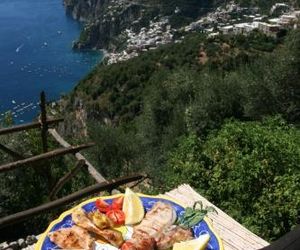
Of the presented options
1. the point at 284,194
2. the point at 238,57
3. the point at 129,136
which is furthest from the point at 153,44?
the point at 284,194

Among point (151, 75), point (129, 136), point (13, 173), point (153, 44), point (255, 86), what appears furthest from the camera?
point (153, 44)

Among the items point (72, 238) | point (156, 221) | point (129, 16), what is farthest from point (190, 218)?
point (129, 16)

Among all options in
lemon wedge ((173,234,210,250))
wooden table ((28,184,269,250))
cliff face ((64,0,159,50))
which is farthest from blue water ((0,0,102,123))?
lemon wedge ((173,234,210,250))

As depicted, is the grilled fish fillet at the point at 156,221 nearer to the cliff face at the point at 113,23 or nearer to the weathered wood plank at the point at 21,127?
the weathered wood plank at the point at 21,127

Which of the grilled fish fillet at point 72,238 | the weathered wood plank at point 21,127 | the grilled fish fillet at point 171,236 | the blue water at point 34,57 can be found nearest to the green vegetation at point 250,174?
the weathered wood plank at point 21,127

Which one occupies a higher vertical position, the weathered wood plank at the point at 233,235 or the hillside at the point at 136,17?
the weathered wood plank at the point at 233,235

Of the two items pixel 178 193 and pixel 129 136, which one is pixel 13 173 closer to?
pixel 178 193

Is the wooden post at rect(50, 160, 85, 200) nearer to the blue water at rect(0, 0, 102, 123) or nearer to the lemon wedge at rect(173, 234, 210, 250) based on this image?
the lemon wedge at rect(173, 234, 210, 250)
